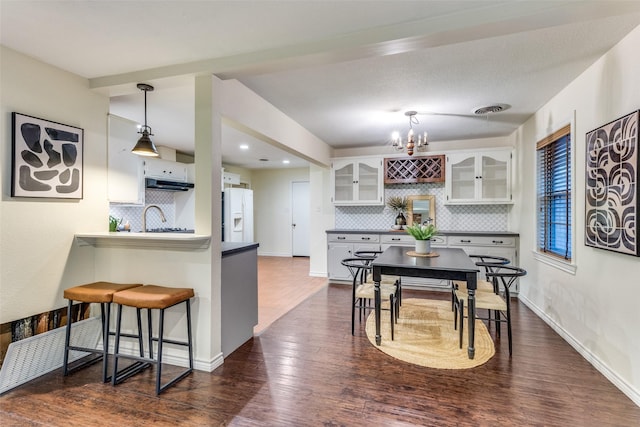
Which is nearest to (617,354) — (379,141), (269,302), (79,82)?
(269,302)

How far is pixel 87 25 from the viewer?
77.3 inches

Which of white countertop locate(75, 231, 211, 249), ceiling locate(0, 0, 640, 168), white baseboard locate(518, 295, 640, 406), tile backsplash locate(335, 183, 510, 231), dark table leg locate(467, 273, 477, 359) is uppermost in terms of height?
ceiling locate(0, 0, 640, 168)

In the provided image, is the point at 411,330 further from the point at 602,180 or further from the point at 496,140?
the point at 496,140

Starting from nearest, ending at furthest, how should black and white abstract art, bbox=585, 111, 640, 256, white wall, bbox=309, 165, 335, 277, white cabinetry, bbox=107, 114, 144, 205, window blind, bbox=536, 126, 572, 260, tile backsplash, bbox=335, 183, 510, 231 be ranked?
black and white abstract art, bbox=585, 111, 640, 256, white cabinetry, bbox=107, 114, 144, 205, window blind, bbox=536, 126, 572, 260, tile backsplash, bbox=335, 183, 510, 231, white wall, bbox=309, 165, 335, 277

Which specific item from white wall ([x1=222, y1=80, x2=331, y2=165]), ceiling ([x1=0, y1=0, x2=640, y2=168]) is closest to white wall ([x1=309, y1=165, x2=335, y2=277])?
white wall ([x1=222, y1=80, x2=331, y2=165])

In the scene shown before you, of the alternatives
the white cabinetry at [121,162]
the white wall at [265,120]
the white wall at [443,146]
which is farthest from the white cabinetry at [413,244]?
the white cabinetry at [121,162]

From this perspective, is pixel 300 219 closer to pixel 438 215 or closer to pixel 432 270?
pixel 438 215

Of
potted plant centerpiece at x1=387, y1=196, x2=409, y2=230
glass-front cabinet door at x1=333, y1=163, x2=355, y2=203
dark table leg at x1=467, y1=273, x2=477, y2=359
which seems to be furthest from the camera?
glass-front cabinet door at x1=333, y1=163, x2=355, y2=203

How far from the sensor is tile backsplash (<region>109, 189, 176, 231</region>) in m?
4.79

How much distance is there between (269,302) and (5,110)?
322cm

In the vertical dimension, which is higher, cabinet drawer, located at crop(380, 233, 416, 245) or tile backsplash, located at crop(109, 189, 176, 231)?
tile backsplash, located at crop(109, 189, 176, 231)

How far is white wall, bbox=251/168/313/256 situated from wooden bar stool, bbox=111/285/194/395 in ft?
19.9

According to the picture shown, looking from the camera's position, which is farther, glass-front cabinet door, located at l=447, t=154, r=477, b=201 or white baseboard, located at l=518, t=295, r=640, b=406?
glass-front cabinet door, located at l=447, t=154, r=477, b=201

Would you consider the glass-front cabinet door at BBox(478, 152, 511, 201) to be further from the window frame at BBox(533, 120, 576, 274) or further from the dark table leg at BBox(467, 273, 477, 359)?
the dark table leg at BBox(467, 273, 477, 359)
